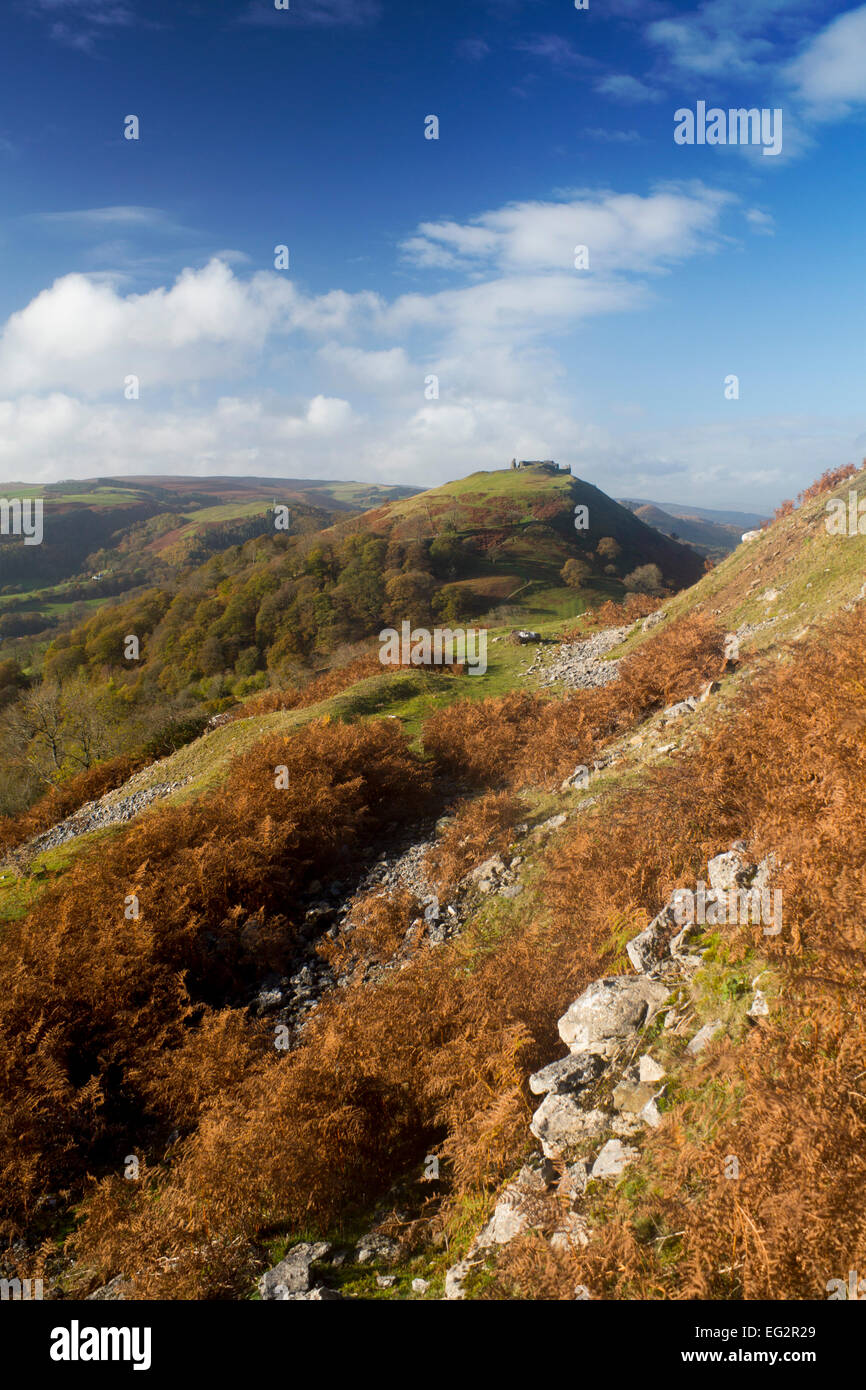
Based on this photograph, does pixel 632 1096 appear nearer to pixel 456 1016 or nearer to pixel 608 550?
pixel 456 1016

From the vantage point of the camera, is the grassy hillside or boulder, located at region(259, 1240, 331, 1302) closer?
the grassy hillside

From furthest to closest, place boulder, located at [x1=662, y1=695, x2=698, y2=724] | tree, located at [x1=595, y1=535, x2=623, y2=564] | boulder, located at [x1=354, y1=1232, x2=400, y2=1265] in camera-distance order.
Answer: tree, located at [x1=595, y1=535, x2=623, y2=564]
boulder, located at [x1=662, y1=695, x2=698, y2=724]
boulder, located at [x1=354, y1=1232, x2=400, y2=1265]

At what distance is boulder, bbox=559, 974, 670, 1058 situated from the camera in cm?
423

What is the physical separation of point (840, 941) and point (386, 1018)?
3438 mm

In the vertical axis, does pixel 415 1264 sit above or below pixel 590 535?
below

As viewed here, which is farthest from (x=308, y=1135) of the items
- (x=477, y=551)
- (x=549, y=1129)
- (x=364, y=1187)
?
(x=477, y=551)

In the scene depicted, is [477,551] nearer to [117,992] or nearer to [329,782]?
[329,782]

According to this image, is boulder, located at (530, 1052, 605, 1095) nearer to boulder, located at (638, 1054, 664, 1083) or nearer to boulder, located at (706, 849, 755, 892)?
boulder, located at (638, 1054, 664, 1083)
